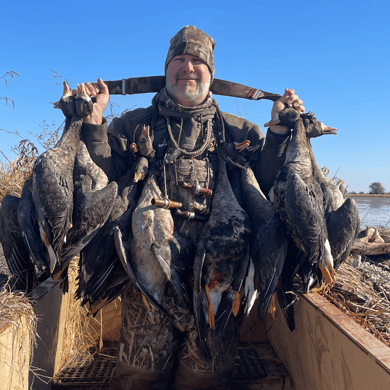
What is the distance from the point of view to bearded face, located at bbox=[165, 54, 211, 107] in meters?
3.23

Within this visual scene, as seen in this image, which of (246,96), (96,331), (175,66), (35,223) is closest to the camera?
(35,223)

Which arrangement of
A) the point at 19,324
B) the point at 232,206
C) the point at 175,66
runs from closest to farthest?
the point at 19,324
the point at 232,206
the point at 175,66

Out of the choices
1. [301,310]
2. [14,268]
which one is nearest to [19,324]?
[14,268]

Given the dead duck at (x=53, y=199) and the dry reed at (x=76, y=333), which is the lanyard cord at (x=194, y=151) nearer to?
the dead duck at (x=53, y=199)

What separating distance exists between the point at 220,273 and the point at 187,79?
69.9 inches

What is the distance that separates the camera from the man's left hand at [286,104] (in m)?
3.11

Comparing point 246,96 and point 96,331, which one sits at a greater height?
point 246,96

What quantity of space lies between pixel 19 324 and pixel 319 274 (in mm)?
2239

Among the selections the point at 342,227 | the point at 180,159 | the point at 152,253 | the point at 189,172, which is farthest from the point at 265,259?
the point at 180,159

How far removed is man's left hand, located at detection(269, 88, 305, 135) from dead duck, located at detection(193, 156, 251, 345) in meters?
0.95

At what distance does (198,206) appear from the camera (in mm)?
2961

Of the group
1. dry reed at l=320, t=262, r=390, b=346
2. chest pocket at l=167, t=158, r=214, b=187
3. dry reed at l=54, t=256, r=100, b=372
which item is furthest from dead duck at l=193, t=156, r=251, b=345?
dry reed at l=54, t=256, r=100, b=372

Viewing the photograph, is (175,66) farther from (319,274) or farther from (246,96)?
(319,274)

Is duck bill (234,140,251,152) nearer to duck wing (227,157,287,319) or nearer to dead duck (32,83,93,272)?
duck wing (227,157,287,319)
